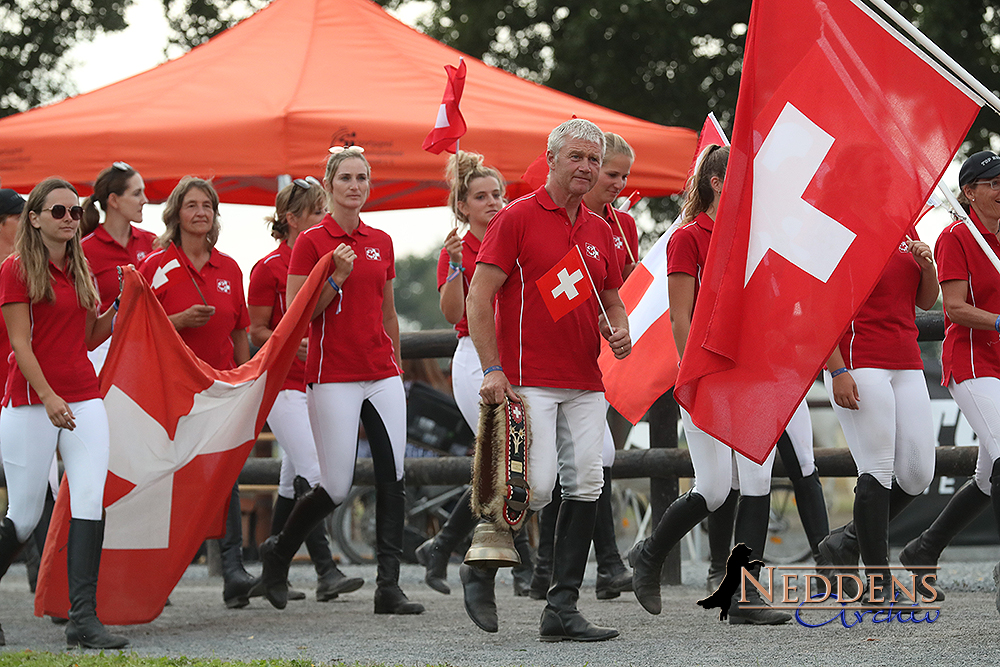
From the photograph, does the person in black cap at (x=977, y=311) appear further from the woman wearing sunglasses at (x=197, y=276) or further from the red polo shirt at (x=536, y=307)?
the woman wearing sunglasses at (x=197, y=276)

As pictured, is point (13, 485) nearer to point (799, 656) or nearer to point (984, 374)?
point (799, 656)

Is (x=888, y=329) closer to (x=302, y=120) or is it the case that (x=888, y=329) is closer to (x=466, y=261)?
(x=466, y=261)

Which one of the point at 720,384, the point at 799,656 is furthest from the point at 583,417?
the point at 799,656

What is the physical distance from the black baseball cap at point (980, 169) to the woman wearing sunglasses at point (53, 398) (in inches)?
157

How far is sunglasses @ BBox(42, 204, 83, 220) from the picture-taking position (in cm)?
576

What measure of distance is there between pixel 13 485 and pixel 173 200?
1832mm

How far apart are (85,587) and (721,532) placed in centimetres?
290

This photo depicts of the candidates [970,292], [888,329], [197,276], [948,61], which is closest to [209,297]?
[197,276]

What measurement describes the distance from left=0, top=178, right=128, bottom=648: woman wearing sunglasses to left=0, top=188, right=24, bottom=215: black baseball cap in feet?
2.30

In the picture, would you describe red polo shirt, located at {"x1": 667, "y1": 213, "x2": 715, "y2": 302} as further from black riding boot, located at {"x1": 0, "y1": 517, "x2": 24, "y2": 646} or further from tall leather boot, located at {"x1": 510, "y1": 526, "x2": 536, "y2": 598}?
black riding boot, located at {"x1": 0, "y1": 517, "x2": 24, "y2": 646}

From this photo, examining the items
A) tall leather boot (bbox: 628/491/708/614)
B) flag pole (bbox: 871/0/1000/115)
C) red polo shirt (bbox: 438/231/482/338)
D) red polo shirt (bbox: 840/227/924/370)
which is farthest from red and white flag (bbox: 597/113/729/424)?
flag pole (bbox: 871/0/1000/115)

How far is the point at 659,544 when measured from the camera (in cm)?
582

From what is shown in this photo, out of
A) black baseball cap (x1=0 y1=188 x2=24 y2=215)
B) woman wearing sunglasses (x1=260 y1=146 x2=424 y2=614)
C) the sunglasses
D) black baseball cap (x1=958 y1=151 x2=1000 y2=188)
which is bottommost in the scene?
woman wearing sunglasses (x1=260 y1=146 x2=424 y2=614)

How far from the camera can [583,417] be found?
5.39m
